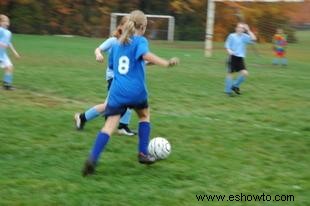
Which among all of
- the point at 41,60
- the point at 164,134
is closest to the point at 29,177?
the point at 164,134

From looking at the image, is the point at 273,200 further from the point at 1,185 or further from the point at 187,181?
the point at 1,185

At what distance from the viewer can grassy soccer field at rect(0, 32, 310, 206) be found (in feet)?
17.0

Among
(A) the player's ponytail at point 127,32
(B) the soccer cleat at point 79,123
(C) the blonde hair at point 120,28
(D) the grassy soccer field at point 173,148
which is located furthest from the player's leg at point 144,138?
(B) the soccer cleat at point 79,123

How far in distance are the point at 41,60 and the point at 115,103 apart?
1385cm

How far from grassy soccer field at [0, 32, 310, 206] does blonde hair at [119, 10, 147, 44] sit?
4.58ft

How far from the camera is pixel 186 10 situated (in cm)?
4225

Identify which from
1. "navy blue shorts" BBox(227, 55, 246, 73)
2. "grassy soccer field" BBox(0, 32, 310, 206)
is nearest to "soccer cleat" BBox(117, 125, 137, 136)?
"grassy soccer field" BBox(0, 32, 310, 206)

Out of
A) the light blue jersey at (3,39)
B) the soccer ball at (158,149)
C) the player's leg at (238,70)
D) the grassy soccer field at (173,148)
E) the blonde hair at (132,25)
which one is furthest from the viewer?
the player's leg at (238,70)

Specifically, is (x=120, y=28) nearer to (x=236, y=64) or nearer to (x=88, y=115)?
(x=88, y=115)

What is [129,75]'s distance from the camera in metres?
5.78

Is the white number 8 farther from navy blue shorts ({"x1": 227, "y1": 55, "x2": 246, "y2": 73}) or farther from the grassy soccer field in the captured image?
navy blue shorts ({"x1": 227, "y1": 55, "x2": 246, "y2": 73})

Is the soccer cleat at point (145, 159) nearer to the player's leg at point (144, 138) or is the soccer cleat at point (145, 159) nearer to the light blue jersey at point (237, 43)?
the player's leg at point (144, 138)

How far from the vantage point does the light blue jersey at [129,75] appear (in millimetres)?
5738

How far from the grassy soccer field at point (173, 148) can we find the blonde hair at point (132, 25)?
4.58 ft
